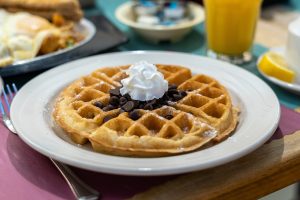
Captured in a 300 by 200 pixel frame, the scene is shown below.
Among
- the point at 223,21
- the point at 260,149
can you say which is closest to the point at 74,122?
the point at 260,149

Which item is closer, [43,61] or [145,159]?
[145,159]

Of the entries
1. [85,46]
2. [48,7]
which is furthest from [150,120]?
[48,7]

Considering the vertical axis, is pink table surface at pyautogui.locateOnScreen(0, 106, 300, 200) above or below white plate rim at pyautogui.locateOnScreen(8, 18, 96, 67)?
above

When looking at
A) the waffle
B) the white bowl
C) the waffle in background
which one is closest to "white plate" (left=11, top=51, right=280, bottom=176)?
the waffle

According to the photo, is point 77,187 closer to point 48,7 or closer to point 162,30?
point 162,30

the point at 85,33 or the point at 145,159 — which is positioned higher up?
the point at 145,159

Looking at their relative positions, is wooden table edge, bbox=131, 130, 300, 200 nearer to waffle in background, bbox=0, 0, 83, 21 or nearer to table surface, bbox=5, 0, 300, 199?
table surface, bbox=5, 0, 300, 199

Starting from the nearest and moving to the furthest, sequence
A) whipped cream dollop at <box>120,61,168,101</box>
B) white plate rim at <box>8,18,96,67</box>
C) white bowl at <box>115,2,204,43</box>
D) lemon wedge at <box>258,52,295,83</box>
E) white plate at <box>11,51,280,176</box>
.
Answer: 1. white plate at <box>11,51,280,176</box>
2. whipped cream dollop at <box>120,61,168,101</box>
3. lemon wedge at <box>258,52,295,83</box>
4. white plate rim at <box>8,18,96,67</box>
5. white bowl at <box>115,2,204,43</box>
